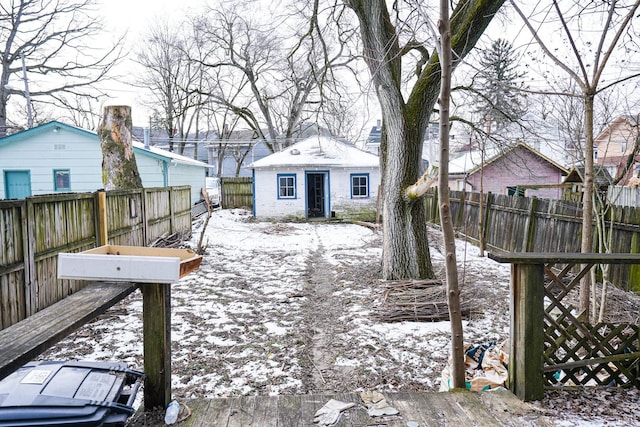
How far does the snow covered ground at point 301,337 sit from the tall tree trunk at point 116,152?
10.5 ft

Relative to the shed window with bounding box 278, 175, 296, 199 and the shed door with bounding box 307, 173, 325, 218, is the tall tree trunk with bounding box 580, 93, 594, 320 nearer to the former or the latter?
the shed window with bounding box 278, 175, 296, 199

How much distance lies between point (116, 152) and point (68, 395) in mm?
9209

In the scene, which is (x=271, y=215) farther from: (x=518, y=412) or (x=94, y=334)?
(x=518, y=412)

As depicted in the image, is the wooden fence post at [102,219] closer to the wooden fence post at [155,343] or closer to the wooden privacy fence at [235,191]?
the wooden fence post at [155,343]

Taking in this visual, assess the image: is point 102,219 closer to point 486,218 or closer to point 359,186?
point 486,218

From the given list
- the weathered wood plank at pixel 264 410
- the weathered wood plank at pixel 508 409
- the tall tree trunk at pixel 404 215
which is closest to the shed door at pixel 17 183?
the tall tree trunk at pixel 404 215

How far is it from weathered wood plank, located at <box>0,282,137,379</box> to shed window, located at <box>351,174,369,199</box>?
16228mm

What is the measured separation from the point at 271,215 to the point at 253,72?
11895 millimetres

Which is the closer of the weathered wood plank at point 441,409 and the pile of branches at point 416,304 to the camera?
the weathered wood plank at point 441,409

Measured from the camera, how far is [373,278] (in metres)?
7.61

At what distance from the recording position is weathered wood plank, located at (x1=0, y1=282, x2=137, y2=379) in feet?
4.70

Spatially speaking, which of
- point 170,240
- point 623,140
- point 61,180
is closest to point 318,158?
point 170,240

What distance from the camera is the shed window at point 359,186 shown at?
18.2m

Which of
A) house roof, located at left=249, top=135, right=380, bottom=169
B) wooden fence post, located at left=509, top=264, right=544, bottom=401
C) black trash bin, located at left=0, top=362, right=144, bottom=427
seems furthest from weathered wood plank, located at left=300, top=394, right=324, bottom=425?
house roof, located at left=249, top=135, right=380, bottom=169
